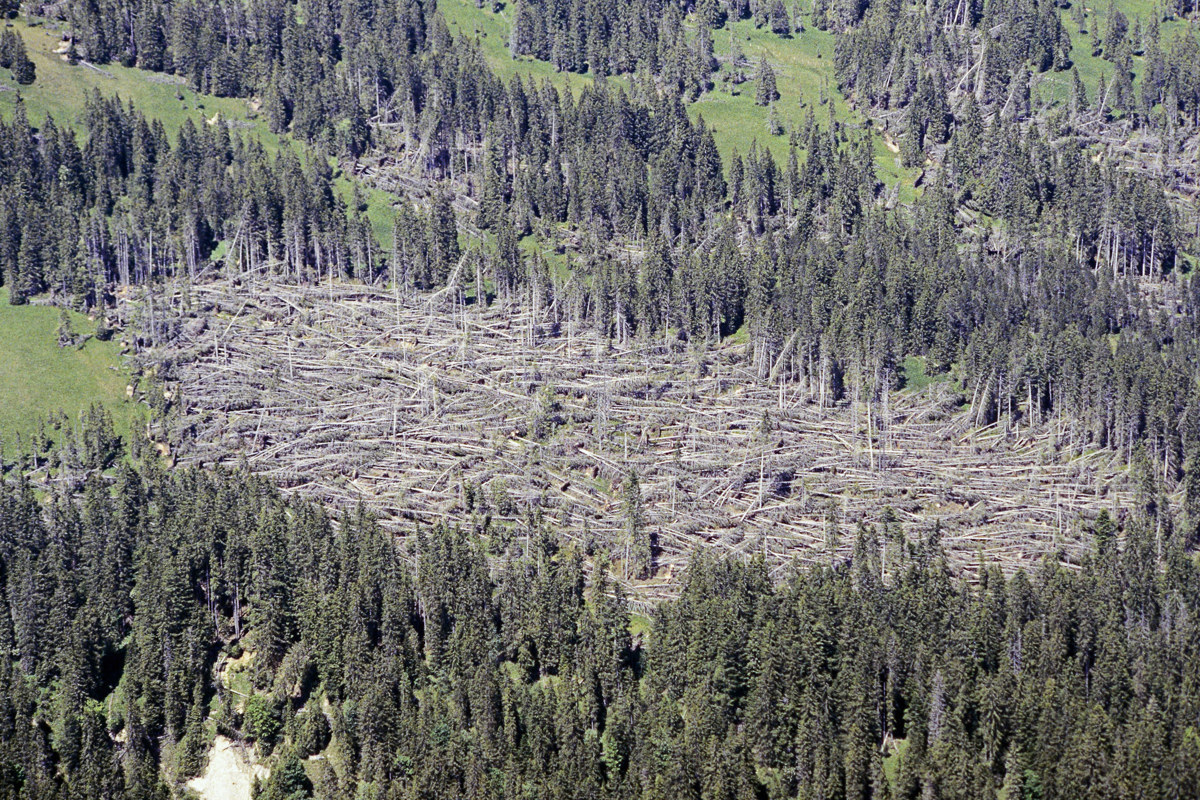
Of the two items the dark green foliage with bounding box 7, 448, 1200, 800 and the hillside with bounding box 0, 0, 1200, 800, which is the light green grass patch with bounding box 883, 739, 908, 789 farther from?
the dark green foliage with bounding box 7, 448, 1200, 800

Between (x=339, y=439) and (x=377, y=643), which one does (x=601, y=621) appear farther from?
(x=339, y=439)

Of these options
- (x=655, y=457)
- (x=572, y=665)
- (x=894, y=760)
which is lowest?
(x=894, y=760)

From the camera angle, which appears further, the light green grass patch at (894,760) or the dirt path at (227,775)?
the dirt path at (227,775)

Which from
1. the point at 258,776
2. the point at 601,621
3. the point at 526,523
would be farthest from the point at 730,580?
the point at 258,776

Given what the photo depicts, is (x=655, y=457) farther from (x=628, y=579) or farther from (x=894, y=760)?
(x=894, y=760)

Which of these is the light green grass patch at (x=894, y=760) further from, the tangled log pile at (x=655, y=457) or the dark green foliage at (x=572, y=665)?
the tangled log pile at (x=655, y=457)

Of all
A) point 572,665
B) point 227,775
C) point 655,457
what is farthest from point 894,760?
point 227,775

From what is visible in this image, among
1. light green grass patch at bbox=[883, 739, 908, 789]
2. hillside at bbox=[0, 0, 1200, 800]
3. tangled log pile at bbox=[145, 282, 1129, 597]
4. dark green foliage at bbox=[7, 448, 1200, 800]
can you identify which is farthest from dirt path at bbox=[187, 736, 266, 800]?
light green grass patch at bbox=[883, 739, 908, 789]

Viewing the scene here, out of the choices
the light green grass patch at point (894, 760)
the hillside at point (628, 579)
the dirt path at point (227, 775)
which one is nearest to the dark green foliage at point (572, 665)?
the hillside at point (628, 579)
